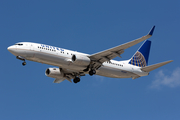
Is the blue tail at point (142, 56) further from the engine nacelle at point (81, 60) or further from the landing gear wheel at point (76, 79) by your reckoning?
the engine nacelle at point (81, 60)

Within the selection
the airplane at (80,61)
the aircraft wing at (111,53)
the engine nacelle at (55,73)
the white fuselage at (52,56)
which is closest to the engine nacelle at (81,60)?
the airplane at (80,61)

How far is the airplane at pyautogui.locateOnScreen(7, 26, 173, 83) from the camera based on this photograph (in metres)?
33.8

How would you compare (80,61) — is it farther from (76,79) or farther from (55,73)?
(55,73)

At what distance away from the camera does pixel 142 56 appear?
4594cm

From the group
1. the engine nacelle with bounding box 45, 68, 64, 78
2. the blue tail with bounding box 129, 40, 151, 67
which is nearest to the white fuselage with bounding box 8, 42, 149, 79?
the engine nacelle with bounding box 45, 68, 64, 78

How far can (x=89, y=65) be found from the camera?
3731 centimetres

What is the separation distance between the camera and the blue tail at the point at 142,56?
144ft

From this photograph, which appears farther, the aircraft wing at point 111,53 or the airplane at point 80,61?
the airplane at point 80,61

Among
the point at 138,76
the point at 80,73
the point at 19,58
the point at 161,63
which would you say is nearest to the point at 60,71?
the point at 80,73

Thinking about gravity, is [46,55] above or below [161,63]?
below

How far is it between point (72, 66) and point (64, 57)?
1775 mm

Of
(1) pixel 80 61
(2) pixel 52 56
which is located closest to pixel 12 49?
(2) pixel 52 56

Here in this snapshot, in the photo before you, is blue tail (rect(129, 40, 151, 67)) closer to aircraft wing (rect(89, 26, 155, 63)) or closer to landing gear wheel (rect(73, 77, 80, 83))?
aircraft wing (rect(89, 26, 155, 63))

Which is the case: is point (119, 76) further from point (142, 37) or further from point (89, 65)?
point (142, 37)
